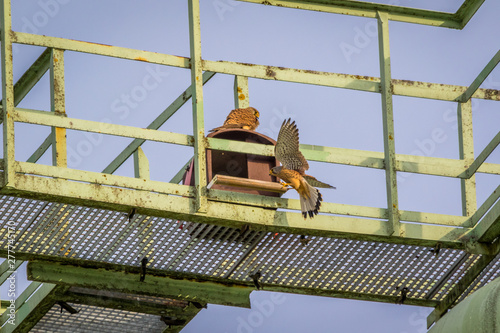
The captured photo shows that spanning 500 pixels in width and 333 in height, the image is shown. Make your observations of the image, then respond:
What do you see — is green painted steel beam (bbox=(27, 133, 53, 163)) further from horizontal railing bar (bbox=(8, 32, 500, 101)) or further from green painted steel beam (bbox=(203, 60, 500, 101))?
green painted steel beam (bbox=(203, 60, 500, 101))

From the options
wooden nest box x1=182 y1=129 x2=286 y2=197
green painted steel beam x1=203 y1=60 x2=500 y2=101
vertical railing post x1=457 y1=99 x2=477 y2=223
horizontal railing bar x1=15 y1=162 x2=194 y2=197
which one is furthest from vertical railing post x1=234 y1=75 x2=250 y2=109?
vertical railing post x1=457 y1=99 x2=477 y2=223

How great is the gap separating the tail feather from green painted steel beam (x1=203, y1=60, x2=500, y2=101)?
1206 millimetres

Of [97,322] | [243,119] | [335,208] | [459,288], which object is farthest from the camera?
[97,322]

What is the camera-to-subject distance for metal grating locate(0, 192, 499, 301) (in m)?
10.7

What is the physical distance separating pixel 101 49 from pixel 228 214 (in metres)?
1.95

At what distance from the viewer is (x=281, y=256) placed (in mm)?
11500

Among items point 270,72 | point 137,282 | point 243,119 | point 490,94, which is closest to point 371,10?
point 270,72

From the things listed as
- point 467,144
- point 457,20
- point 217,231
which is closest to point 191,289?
point 217,231

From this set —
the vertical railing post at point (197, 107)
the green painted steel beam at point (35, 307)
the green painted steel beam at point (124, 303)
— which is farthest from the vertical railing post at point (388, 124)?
the green painted steel beam at point (35, 307)

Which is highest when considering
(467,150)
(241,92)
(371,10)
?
(371,10)

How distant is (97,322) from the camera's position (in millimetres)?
12859

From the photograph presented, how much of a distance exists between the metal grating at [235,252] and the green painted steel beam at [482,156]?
2.77 feet

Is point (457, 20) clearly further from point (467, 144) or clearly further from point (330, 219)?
point (330, 219)

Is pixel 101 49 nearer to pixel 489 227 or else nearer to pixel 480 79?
pixel 480 79
